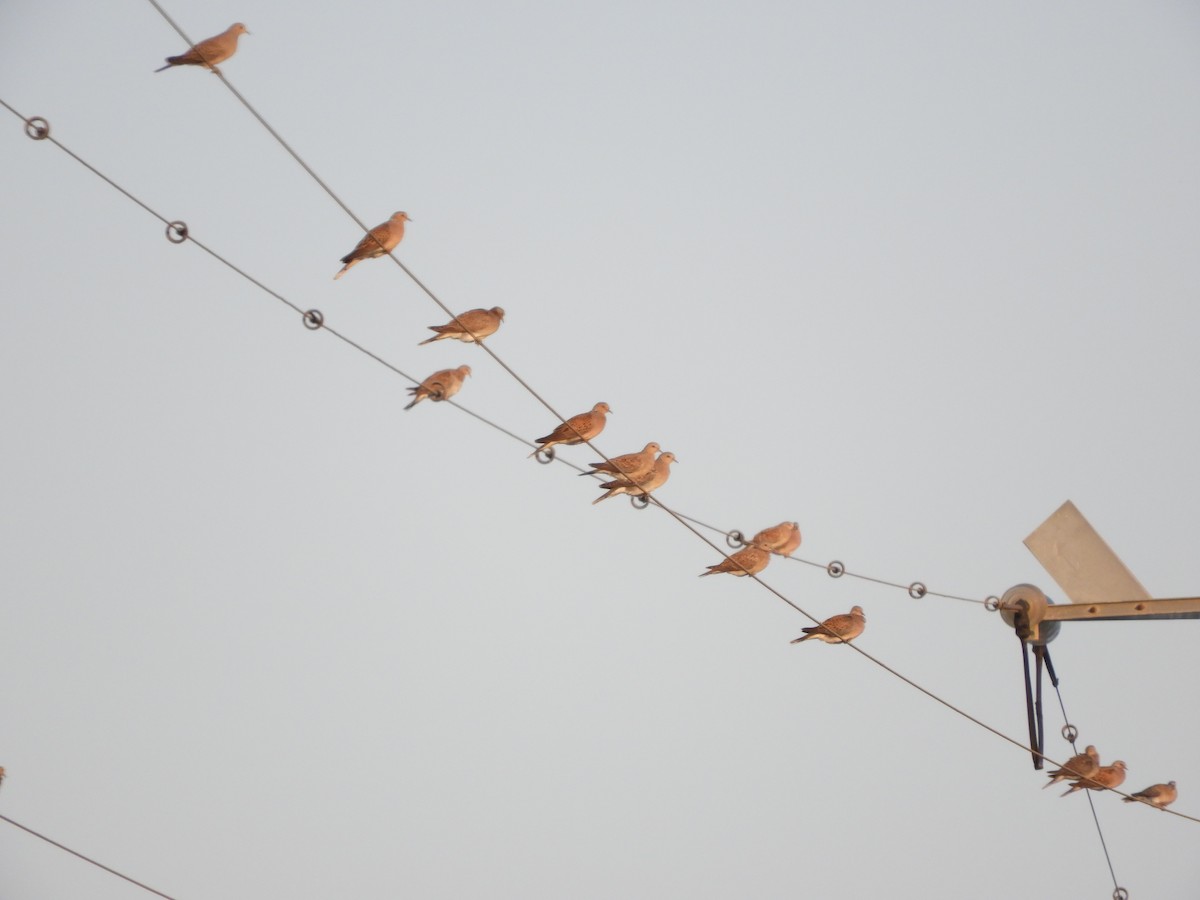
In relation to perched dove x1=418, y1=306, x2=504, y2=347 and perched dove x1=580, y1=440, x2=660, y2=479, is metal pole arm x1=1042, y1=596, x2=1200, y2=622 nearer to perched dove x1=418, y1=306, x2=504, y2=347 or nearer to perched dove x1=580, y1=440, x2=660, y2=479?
perched dove x1=580, y1=440, x2=660, y2=479

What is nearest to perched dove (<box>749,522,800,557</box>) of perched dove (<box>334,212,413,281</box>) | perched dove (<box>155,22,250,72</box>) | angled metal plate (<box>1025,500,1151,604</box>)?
angled metal plate (<box>1025,500,1151,604</box>)

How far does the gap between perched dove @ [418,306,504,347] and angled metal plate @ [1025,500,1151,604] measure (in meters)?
4.25

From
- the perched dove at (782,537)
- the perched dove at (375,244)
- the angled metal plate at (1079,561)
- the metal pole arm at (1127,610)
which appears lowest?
the metal pole arm at (1127,610)

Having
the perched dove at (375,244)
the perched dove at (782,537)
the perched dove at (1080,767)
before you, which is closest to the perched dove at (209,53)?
Answer: the perched dove at (375,244)

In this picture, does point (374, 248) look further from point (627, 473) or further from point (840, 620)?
point (840, 620)

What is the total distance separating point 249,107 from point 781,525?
5631 mm

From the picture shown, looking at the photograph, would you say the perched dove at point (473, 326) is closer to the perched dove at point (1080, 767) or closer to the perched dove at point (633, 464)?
the perched dove at point (633, 464)

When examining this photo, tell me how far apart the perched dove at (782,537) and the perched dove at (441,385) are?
8.60 feet

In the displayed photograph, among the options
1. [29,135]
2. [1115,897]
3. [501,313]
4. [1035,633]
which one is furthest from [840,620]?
[29,135]

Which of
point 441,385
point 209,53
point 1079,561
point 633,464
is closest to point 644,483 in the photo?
point 633,464

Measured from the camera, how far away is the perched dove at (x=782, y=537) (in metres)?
11.3

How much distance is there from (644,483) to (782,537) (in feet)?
5.27

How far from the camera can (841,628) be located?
36.6ft

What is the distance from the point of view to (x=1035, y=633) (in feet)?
30.6
